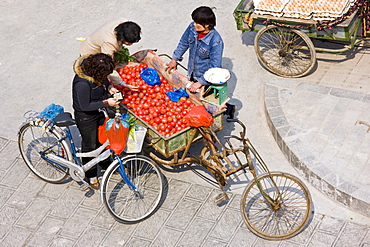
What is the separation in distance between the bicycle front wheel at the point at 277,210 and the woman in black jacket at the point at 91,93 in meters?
2.10

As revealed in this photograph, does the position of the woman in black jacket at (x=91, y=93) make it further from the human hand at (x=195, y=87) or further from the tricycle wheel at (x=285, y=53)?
the tricycle wheel at (x=285, y=53)

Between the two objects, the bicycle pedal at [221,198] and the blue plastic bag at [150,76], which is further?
the blue plastic bag at [150,76]

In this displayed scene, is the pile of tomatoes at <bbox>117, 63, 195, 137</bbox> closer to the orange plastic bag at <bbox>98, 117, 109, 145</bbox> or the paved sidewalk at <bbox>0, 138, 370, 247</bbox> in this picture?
the orange plastic bag at <bbox>98, 117, 109, 145</bbox>

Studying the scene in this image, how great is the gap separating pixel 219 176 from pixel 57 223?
222 cm

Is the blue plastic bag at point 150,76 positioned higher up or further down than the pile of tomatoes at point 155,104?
higher up

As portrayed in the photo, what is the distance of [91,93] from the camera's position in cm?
632

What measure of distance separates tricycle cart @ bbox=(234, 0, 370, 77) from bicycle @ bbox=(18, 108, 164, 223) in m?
3.10

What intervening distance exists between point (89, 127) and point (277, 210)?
263 centimetres

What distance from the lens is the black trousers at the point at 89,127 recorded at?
6586 millimetres

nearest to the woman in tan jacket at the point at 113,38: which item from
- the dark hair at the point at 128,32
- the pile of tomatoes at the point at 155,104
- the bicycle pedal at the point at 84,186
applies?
the dark hair at the point at 128,32

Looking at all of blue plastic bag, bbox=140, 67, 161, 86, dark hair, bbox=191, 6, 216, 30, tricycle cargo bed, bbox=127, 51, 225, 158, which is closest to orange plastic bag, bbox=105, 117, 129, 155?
tricycle cargo bed, bbox=127, 51, 225, 158

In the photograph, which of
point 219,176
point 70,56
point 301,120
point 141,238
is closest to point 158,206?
point 141,238

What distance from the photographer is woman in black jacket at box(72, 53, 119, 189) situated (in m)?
6.12

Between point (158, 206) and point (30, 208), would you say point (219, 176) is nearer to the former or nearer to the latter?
point (158, 206)
